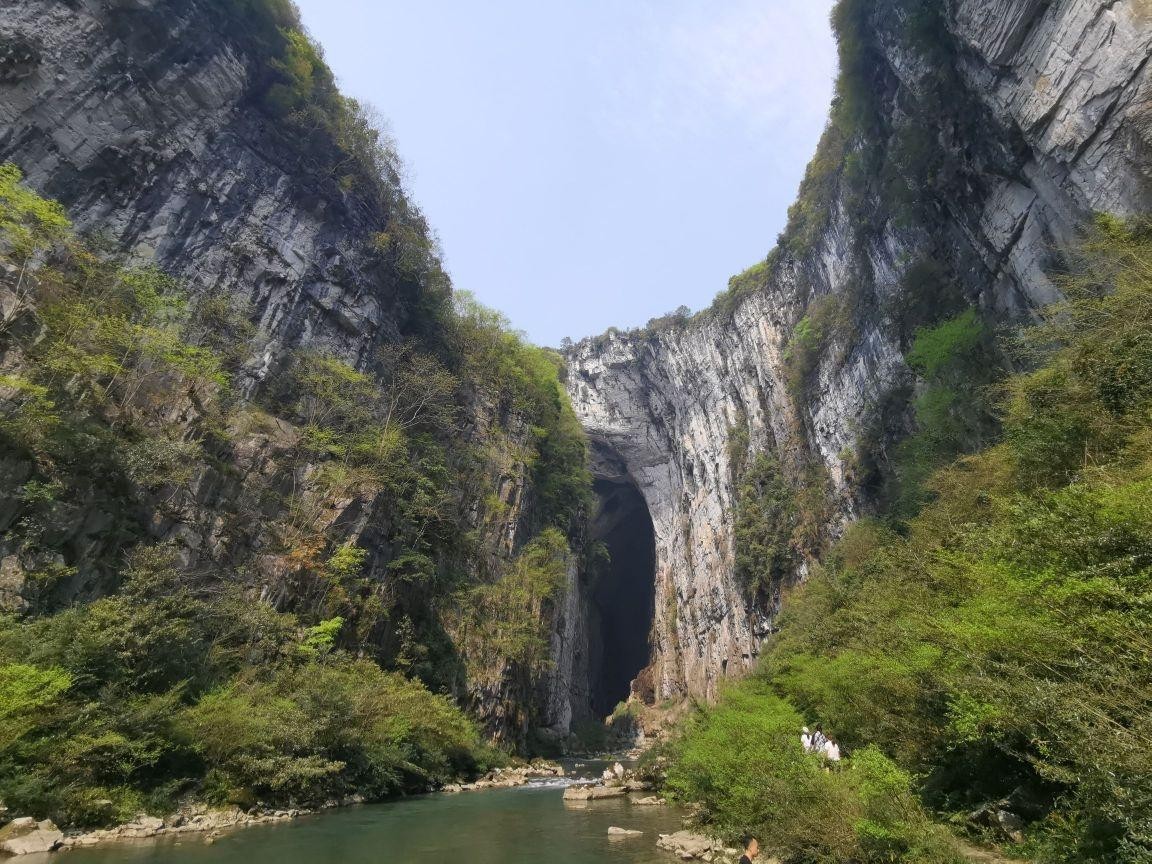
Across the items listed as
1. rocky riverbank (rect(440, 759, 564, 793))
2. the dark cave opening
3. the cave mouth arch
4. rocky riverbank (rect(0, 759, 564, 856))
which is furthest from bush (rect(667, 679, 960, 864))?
the dark cave opening

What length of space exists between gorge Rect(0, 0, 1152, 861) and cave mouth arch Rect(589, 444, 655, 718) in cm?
1534

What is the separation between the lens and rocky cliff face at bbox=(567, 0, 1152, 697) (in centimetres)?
1020

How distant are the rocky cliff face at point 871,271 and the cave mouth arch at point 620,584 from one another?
343 centimetres

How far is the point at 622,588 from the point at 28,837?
49.1 m

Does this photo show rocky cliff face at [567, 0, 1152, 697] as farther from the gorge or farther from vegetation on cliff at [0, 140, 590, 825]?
vegetation on cliff at [0, 140, 590, 825]

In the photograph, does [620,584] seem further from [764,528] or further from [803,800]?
[803,800]

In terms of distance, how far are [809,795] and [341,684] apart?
11879mm

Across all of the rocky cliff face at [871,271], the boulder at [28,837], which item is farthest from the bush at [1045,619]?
the boulder at [28,837]

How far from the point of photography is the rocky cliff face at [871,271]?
10195 millimetres

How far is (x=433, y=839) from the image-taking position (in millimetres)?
9852

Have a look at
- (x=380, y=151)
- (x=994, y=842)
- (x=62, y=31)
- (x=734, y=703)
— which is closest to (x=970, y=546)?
(x=994, y=842)

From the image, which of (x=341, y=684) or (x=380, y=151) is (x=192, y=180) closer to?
(x=380, y=151)

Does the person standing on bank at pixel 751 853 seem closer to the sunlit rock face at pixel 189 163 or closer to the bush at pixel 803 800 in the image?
the bush at pixel 803 800

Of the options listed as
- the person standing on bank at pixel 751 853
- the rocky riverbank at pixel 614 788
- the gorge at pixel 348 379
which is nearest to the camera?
the person standing on bank at pixel 751 853
